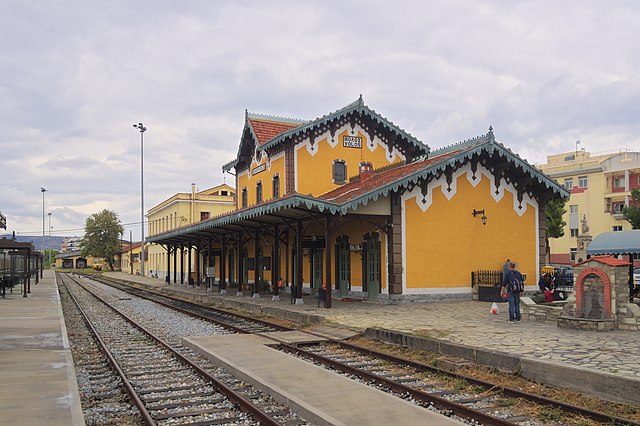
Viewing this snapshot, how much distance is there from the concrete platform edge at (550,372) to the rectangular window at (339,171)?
15311 millimetres

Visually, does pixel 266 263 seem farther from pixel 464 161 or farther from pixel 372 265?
pixel 464 161

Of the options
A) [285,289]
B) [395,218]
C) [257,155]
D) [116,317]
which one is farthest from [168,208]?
[395,218]

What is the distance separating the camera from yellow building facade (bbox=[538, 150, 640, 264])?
166 feet

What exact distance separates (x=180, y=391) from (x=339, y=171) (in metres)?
18.5

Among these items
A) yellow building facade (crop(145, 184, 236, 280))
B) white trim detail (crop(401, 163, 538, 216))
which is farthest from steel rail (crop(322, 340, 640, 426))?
yellow building facade (crop(145, 184, 236, 280))

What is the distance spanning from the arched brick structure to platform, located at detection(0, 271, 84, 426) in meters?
9.44

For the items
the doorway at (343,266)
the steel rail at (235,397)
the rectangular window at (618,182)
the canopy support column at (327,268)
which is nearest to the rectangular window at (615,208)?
the rectangular window at (618,182)

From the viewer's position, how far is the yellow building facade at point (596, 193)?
50531mm

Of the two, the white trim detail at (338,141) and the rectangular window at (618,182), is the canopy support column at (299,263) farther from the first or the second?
the rectangular window at (618,182)

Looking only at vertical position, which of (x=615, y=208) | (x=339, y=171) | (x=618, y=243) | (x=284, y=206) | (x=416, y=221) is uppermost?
(x=339, y=171)

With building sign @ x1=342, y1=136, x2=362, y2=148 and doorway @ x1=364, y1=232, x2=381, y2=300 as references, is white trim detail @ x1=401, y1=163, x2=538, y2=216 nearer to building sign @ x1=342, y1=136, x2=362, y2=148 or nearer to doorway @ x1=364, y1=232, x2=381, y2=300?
doorway @ x1=364, y1=232, x2=381, y2=300

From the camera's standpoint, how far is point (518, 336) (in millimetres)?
11086

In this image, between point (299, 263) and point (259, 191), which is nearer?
point (299, 263)

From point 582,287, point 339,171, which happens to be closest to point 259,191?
point 339,171
